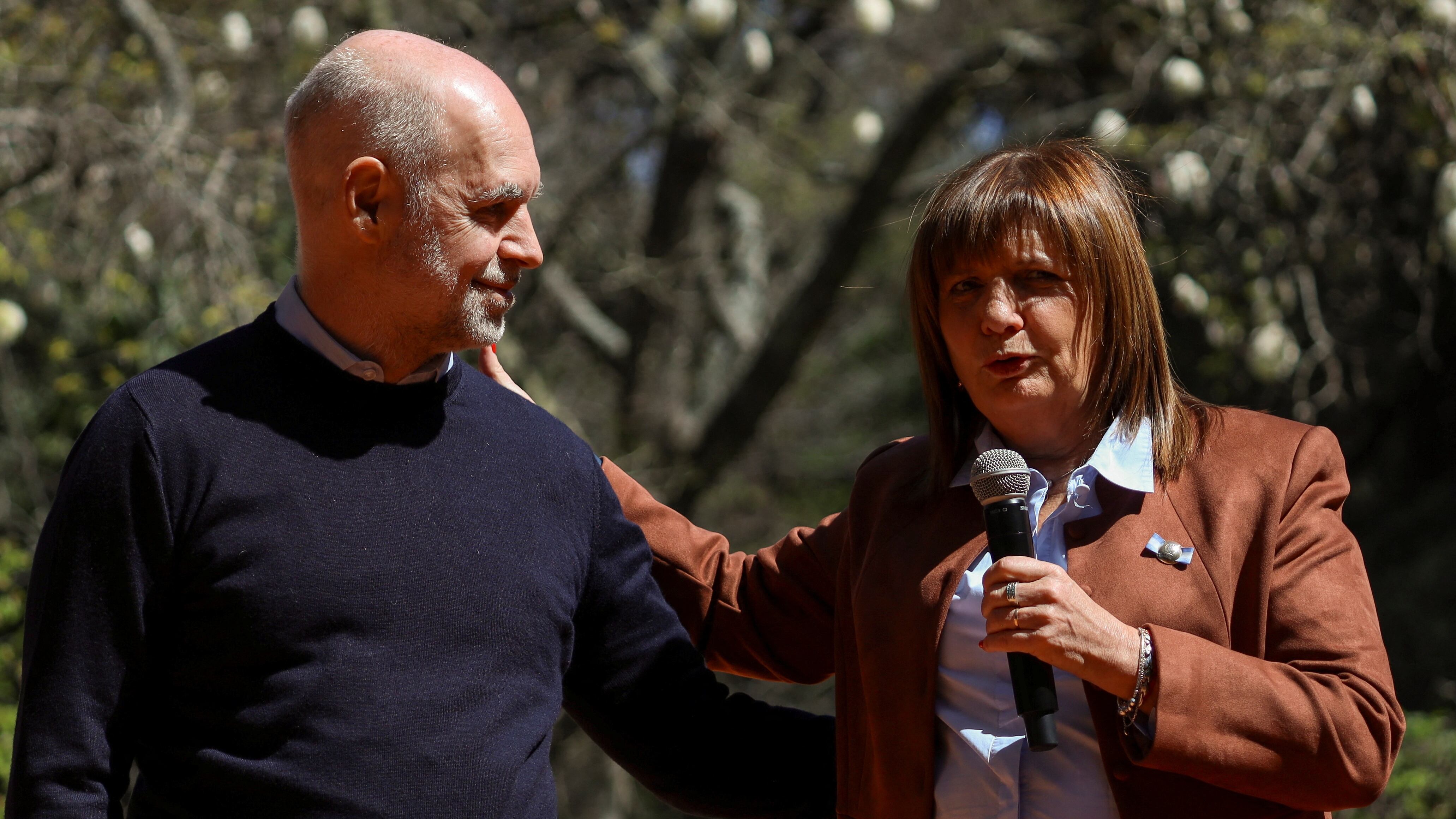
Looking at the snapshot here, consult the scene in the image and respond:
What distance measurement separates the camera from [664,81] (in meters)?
6.12

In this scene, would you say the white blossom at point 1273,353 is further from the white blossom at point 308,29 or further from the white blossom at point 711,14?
the white blossom at point 308,29

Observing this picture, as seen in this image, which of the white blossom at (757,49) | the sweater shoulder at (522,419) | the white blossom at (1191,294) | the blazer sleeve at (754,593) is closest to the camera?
the sweater shoulder at (522,419)

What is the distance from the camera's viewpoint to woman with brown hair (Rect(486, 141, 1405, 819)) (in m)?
1.76

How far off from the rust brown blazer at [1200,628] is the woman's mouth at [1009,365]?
0.21 m

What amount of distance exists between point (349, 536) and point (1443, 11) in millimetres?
3821

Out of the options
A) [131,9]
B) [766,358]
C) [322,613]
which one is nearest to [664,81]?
[766,358]

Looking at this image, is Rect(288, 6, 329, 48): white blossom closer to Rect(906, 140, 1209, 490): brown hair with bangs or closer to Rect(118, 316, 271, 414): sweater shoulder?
Rect(118, 316, 271, 414): sweater shoulder

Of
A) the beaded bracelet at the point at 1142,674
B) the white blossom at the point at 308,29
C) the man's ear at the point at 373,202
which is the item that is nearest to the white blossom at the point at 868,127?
the white blossom at the point at 308,29

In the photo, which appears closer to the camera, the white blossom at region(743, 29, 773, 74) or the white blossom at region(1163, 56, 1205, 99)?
the white blossom at region(1163, 56, 1205, 99)

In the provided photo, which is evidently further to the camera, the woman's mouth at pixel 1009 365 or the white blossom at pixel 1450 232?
the white blossom at pixel 1450 232

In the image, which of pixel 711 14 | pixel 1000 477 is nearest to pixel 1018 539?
pixel 1000 477

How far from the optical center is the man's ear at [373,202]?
1.91m

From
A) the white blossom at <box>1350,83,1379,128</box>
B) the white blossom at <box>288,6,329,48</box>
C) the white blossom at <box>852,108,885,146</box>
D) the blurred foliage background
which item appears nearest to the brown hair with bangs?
the blurred foliage background

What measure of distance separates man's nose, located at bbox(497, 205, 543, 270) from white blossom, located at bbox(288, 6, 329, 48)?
3533 mm
